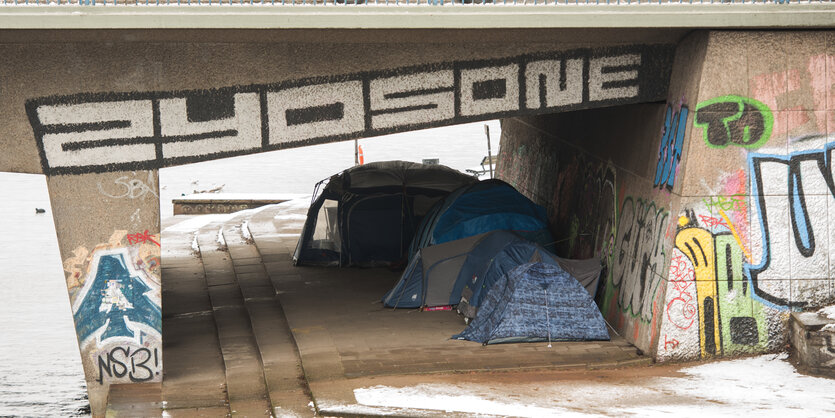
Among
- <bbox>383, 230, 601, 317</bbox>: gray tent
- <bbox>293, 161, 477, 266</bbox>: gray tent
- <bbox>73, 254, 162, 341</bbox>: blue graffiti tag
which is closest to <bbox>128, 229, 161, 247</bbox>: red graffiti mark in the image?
<bbox>73, 254, 162, 341</bbox>: blue graffiti tag

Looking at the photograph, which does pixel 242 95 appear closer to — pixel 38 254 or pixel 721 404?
pixel 721 404

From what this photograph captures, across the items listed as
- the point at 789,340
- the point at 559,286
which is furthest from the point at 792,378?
the point at 559,286

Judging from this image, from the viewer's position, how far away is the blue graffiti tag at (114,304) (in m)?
12.4

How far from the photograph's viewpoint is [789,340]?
43.1 feet

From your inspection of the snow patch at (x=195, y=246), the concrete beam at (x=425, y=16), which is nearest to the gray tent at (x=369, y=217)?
the snow patch at (x=195, y=246)

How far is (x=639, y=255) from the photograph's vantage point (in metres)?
14.0

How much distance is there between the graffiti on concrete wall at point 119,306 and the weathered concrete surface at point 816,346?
8.16 meters

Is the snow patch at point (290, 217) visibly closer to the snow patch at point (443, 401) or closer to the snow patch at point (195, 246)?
the snow patch at point (195, 246)

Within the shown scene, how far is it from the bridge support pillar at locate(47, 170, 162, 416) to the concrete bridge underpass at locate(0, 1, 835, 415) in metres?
0.02

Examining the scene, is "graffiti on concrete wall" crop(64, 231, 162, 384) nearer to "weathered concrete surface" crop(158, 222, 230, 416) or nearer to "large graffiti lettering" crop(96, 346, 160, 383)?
"large graffiti lettering" crop(96, 346, 160, 383)

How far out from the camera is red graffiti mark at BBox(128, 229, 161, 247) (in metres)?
12.4

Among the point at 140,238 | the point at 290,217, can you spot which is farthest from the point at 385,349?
the point at 290,217

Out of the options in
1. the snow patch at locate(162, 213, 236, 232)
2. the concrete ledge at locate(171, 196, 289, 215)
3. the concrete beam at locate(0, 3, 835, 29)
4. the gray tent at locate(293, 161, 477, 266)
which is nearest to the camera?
the concrete beam at locate(0, 3, 835, 29)

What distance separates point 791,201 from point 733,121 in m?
1.34
